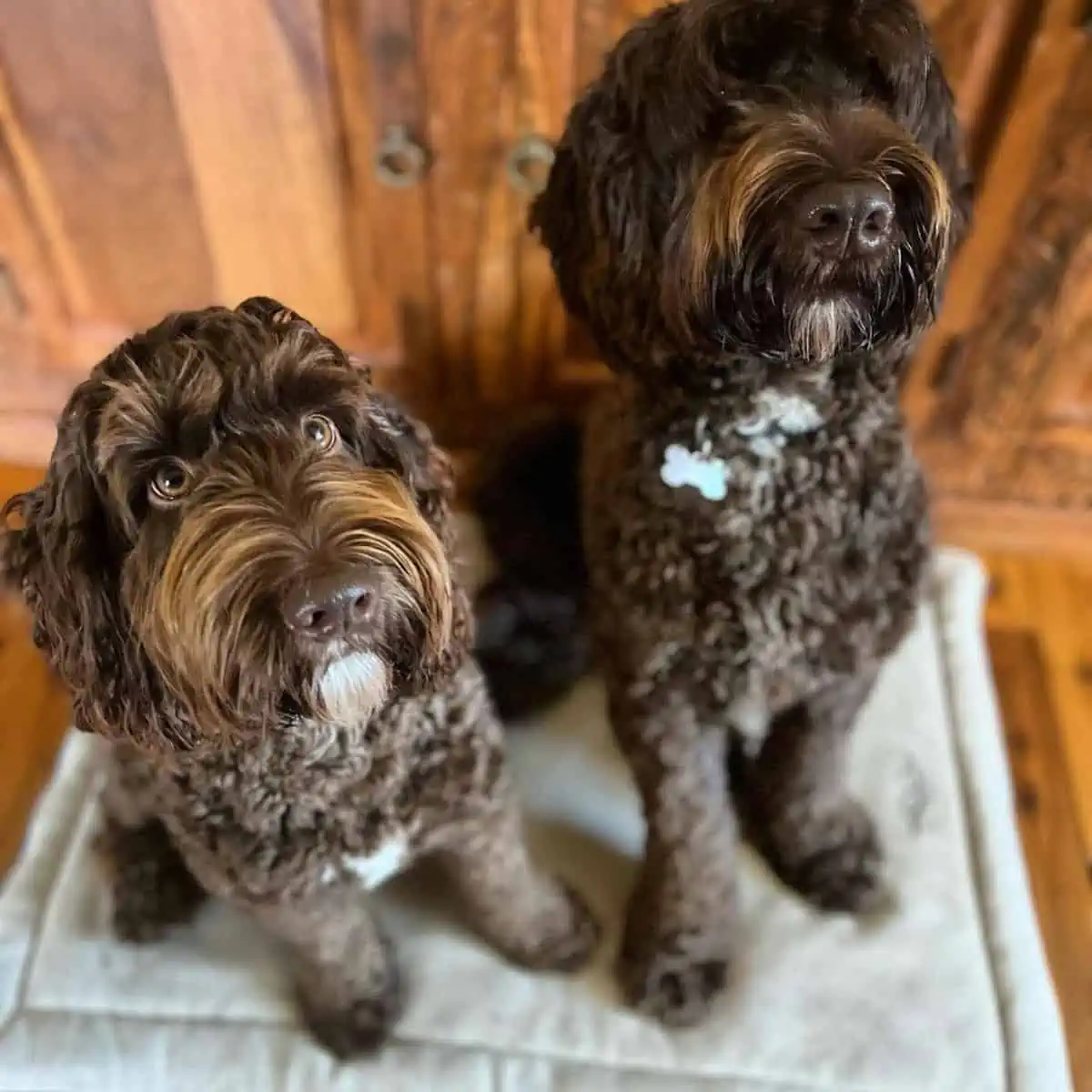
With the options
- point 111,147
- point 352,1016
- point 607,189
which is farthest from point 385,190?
point 352,1016

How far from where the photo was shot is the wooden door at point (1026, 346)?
148cm

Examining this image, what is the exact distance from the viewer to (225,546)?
2.99 feet

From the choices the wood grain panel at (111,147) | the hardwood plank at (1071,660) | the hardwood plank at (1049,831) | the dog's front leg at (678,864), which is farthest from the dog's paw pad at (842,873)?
the wood grain panel at (111,147)

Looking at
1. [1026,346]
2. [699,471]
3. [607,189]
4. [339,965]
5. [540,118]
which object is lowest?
[339,965]

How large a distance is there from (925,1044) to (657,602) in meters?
0.68

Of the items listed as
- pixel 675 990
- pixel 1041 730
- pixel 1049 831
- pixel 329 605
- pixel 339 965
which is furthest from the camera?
pixel 1041 730

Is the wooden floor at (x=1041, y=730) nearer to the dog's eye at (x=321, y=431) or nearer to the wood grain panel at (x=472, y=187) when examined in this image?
the wood grain panel at (x=472, y=187)

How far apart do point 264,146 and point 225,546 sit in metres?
0.91

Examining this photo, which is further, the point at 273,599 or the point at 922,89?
the point at 922,89

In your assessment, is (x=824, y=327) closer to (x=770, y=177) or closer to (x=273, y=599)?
(x=770, y=177)

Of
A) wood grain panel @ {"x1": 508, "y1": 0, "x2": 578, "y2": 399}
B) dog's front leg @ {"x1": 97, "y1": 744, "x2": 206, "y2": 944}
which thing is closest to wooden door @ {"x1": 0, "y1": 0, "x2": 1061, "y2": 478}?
wood grain panel @ {"x1": 508, "y1": 0, "x2": 578, "y2": 399}

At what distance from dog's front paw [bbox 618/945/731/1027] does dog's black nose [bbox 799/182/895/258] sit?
907 millimetres

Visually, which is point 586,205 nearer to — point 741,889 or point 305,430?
point 305,430

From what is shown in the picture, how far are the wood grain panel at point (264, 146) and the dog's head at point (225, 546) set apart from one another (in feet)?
2.09
